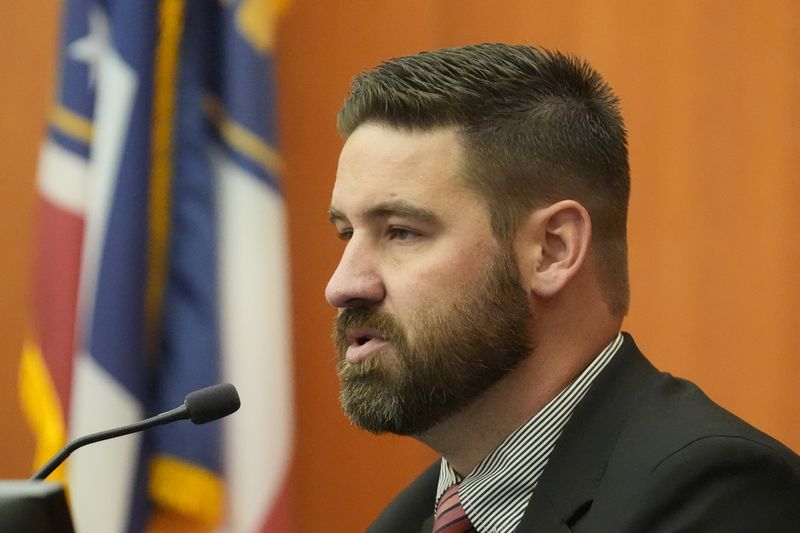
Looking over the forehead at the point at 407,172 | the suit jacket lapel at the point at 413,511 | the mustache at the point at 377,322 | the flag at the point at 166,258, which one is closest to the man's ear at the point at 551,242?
the forehead at the point at 407,172

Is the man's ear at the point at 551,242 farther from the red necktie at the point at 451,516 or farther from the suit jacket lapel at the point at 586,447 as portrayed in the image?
the red necktie at the point at 451,516

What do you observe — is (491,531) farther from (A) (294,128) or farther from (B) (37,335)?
(A) (294,128)

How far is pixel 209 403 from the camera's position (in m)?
1.60

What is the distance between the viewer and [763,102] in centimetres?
271

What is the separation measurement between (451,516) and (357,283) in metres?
0.43

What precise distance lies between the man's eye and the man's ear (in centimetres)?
18

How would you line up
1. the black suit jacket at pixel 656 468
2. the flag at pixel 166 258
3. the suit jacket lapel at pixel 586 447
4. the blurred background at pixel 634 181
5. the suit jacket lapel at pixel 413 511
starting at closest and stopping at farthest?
the black suit jacket at pixel 656 468
the suit jacket lapel at pixel 586 447
the suit jacket lapel at pixel 413 511
the flag at pixel 166 258
the blurred background at pixel 634 181

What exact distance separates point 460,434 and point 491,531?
0.57ft

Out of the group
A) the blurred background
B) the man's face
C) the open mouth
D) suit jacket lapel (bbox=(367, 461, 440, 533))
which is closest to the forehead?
the man's face

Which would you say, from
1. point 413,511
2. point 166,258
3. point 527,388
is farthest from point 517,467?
point 166,258

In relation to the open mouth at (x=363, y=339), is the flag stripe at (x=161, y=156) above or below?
above

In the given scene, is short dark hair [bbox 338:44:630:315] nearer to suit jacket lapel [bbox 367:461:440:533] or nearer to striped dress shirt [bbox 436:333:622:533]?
striped dress shirt [bbox 436:333:622:533]

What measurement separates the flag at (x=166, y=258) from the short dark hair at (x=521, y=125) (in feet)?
2.33

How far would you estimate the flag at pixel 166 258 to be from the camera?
8.30 feet
